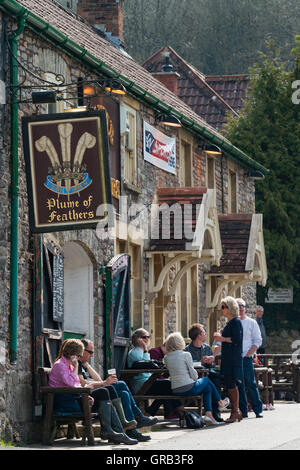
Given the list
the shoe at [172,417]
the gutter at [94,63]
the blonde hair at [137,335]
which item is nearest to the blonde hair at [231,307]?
the blonde hair at [137,335]

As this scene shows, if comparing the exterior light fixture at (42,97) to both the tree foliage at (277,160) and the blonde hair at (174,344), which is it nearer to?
the blonde hair at (174,344)

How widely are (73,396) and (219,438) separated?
71.8 inches

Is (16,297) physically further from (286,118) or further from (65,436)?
(286,118)

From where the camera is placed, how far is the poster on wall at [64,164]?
1556 cm

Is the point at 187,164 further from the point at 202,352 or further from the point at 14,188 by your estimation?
the point at 14,188

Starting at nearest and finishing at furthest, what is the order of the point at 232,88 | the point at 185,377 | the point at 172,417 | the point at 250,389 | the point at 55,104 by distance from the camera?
the point at 185,377
the point at 55,104
the point at 172,417
the point at 250,389
the point at 232,88

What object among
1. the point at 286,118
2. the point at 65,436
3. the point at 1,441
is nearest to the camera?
the point at 1,441

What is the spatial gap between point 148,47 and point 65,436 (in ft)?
166

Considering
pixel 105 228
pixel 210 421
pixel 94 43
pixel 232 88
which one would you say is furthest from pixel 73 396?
pixel 232 88

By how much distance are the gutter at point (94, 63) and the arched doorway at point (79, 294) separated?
299 cm

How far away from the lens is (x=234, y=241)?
27.8 metres

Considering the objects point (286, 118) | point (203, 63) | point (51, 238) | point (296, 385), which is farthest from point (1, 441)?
point (203, 63)

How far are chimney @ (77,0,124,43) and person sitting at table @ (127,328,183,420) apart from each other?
11020mm

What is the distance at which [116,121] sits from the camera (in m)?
20.9
